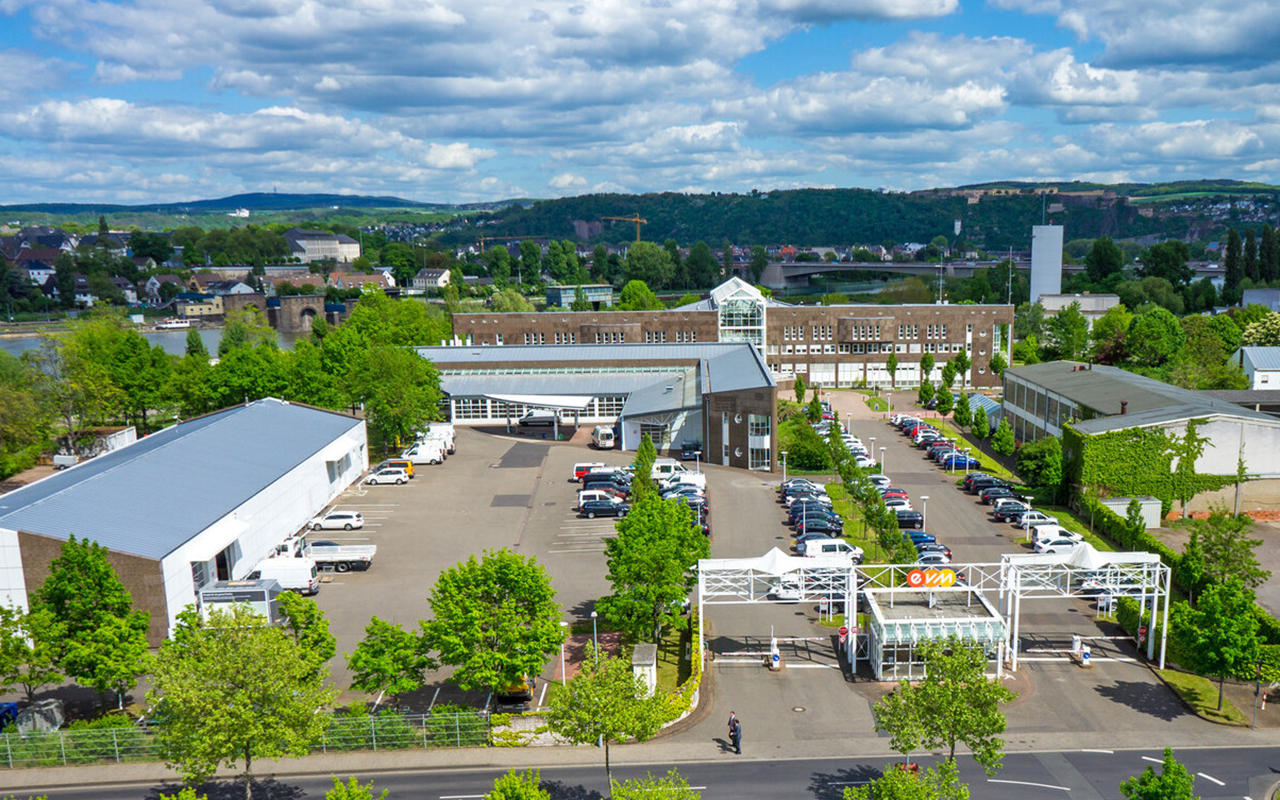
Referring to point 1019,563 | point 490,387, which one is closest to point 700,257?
point 490,387

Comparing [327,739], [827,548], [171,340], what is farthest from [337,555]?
[171,340]

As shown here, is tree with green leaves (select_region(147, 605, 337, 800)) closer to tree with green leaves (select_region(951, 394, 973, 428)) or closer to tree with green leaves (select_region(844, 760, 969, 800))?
tree with green leaves (select_region(844, 760, 969, 800))

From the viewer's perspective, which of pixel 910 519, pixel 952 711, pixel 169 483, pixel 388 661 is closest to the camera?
pixel 952 711

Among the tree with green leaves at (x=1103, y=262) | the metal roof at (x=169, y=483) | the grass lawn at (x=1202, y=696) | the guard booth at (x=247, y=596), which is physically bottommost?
the grass lawn at (x=1202, y=696)

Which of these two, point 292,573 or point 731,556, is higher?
point 292,573

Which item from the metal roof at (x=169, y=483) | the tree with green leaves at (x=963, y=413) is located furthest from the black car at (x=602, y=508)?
the tree with green leaves at (x=963, y=413)

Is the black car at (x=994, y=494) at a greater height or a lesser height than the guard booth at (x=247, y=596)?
lesser

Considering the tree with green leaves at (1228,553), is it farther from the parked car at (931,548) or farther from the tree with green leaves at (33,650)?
the tree with green leaves at (33,650)

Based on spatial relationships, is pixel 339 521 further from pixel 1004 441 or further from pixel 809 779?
pixel 1004 441
